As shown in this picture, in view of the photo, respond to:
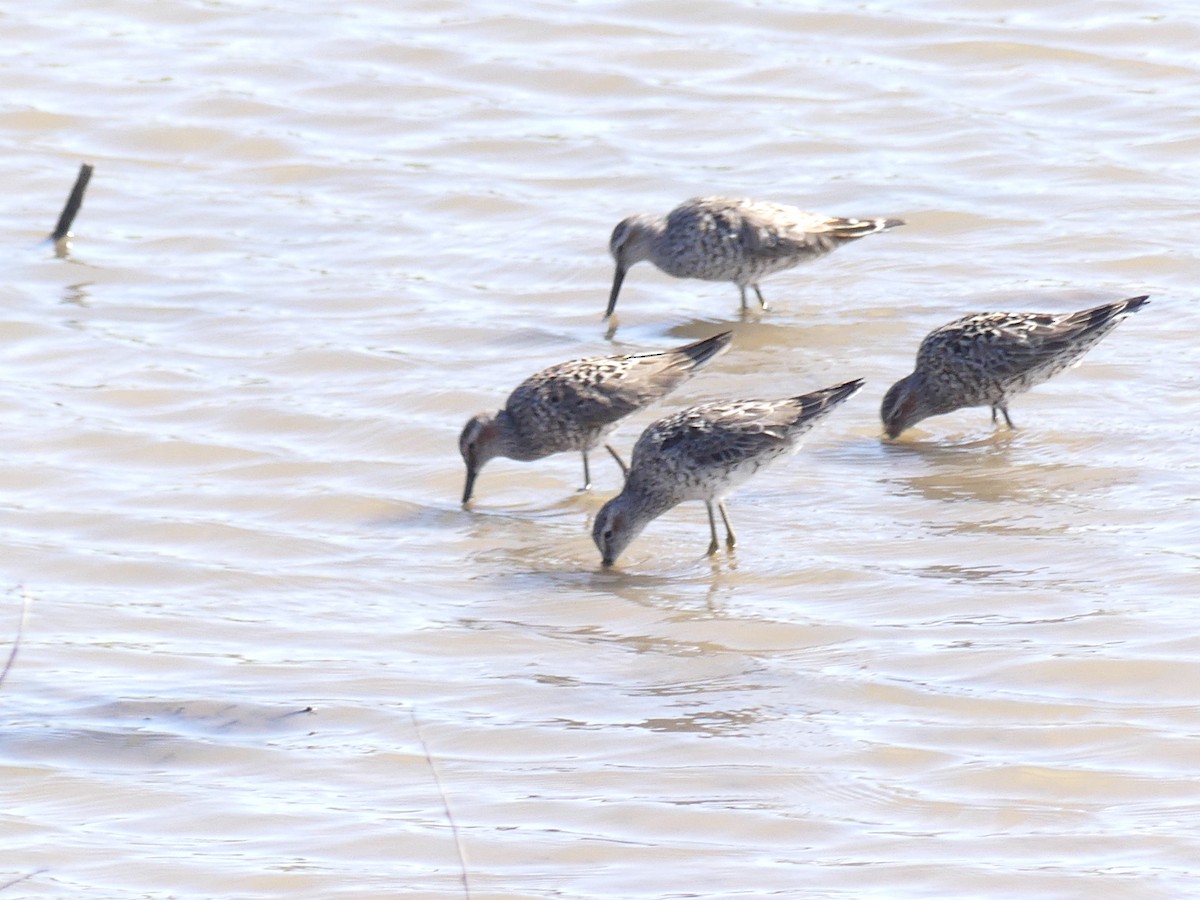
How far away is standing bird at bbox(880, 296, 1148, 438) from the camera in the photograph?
9641 millimetres

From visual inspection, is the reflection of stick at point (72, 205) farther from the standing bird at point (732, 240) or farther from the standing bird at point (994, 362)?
the standing bird at point (994, 362)

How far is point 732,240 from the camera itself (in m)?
11.6

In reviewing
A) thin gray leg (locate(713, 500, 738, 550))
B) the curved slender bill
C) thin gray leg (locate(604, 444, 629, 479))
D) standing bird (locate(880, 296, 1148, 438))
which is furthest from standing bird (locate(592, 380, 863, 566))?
the curved slender bill

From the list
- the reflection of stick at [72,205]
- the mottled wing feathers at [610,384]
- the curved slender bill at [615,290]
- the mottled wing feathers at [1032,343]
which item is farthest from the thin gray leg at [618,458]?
the reflection of stick at [72,205]

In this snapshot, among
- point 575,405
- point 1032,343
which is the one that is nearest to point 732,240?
point 1032,343

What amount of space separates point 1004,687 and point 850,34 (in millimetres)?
9457

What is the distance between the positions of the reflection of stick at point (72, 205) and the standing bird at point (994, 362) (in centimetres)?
554

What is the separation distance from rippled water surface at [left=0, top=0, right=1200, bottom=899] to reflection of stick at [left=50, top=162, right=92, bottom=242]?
0.48 feet

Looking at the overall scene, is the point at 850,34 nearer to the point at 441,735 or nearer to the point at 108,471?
the point at 108,471

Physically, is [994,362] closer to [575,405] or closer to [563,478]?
[575,405]

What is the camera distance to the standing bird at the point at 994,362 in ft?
31.6

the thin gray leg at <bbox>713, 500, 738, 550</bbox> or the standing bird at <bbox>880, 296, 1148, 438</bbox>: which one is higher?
the standing bird at <bbox>880, 296, 1148, 438</bbox>

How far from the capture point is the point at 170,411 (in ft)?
34.2

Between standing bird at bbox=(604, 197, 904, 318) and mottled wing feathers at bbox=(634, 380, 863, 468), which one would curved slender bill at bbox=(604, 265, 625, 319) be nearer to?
standing bird at bbox=(604, 197, 904, 318)
